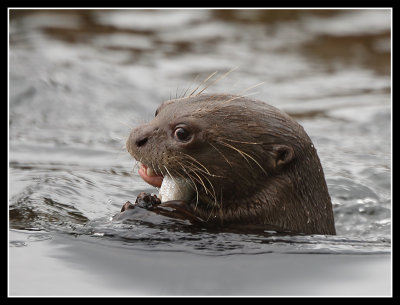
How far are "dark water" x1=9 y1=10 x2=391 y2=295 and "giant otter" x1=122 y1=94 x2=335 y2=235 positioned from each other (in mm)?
137

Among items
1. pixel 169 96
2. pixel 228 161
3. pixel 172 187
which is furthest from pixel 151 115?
pixel 228 161

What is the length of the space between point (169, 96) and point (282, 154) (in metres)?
5.25

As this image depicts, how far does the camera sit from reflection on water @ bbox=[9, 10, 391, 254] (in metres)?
4.90

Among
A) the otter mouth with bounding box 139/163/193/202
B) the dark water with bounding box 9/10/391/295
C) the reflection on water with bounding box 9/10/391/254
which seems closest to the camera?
the dark water with bounding box 9/10/391/295

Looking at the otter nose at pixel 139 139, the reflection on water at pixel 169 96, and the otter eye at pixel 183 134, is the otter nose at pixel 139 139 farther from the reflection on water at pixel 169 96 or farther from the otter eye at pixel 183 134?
the reflection on water at pixel 169 96

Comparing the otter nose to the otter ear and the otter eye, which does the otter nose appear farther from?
the otter ear

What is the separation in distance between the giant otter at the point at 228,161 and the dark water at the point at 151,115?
137mm

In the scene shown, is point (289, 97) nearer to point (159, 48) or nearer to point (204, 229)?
point (159, 48)

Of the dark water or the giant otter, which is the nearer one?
the dark water

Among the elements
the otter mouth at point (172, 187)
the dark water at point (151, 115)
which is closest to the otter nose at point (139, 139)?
the otter mouth at point (172, 187)

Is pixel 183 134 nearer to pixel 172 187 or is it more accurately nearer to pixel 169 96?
pixel 172 187

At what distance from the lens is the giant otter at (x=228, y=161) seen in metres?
4.41

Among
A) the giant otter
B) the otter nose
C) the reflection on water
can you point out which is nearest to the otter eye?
the giant otter

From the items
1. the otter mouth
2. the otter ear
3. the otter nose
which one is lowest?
the otter mouth
